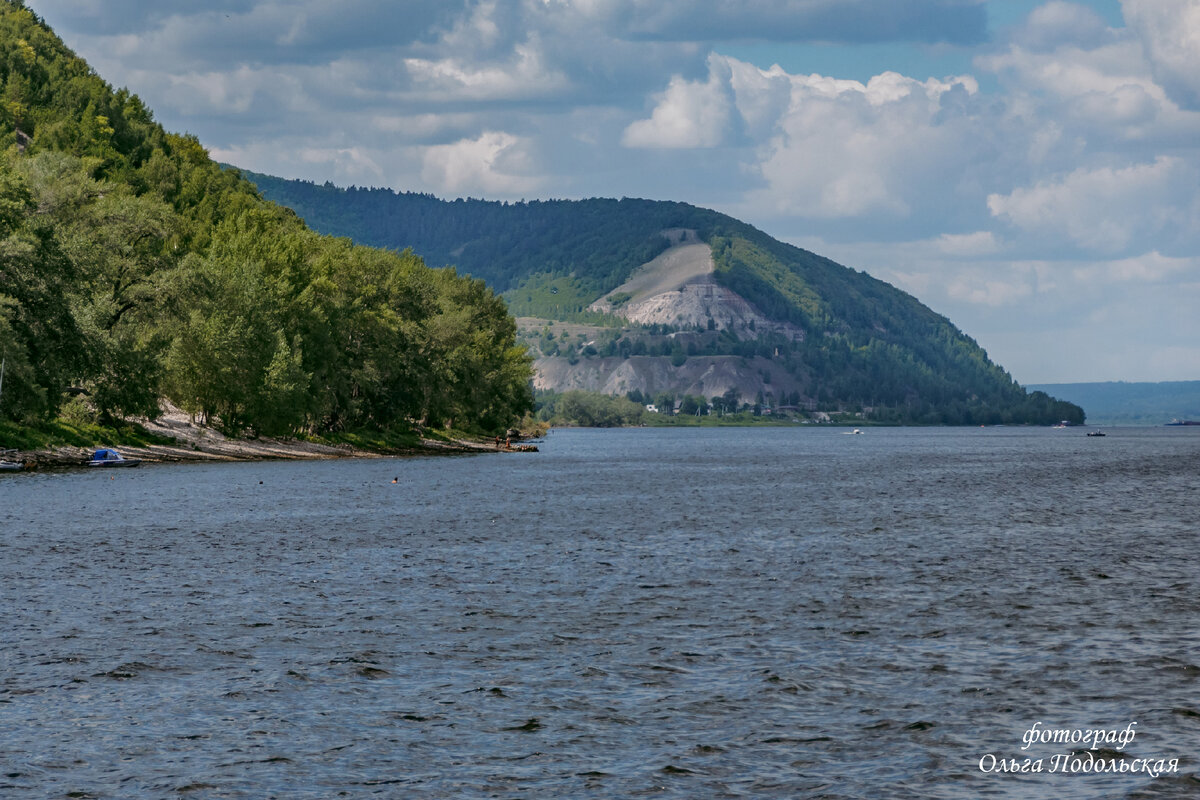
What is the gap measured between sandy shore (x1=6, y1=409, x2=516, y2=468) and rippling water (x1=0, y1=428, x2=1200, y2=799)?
1785 inches

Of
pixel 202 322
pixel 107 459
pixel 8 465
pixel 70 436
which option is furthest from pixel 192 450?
pixel 8 465

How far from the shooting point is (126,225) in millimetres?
138375

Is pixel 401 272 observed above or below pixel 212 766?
above

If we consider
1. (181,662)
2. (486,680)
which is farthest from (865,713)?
(181,662)

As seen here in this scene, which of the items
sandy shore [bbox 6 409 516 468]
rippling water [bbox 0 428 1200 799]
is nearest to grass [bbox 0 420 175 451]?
sandy shore [bbox 6 409 516 468]

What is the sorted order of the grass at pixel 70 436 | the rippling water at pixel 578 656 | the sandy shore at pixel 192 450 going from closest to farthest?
1. the rippling water at pixel 578 656
2. the grass at pixel 70 436
3. the sandy shore at pixel 192 450

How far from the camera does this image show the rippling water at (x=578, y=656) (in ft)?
76.2

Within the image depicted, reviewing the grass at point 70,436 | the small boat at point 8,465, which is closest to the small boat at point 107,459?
the grass at point 70,436

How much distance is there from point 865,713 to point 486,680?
9.17 metres

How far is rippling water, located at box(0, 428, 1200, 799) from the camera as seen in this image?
23.2m

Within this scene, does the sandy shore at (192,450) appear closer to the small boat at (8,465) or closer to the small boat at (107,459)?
the small boat at (8,465)

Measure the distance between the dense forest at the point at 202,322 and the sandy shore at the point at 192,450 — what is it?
260cm

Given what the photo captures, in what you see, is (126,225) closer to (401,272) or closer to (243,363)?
(243,363)

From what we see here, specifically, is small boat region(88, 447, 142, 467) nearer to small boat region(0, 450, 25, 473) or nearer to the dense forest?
the dense forest
